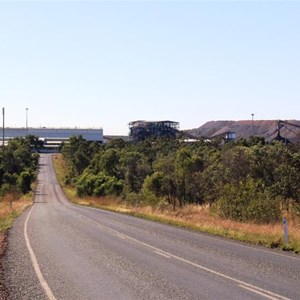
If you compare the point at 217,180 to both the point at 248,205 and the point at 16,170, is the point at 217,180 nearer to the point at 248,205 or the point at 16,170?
the point at 248,205

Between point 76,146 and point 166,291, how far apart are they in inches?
5088

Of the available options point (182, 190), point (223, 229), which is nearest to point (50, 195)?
point (182, 190)

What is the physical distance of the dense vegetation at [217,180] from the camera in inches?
1227

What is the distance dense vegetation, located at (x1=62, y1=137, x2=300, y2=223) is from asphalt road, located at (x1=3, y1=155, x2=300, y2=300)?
34.9ft

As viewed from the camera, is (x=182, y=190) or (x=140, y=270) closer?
(x=140, y=270)

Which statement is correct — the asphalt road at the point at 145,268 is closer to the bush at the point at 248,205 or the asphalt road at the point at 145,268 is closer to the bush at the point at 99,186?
the bush at the point at 248,205

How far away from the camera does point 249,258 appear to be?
46.5 feet

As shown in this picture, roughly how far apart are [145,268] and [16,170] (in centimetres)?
10454

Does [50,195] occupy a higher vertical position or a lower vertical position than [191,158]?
lower

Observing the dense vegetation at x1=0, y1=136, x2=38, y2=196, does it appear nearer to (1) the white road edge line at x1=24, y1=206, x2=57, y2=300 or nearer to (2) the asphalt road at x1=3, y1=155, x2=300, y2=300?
(2) the asphalt road at x1=3, y1=155, x2=300, y2=300

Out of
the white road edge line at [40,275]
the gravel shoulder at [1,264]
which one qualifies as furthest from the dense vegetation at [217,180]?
the white road edge line at [40,275]

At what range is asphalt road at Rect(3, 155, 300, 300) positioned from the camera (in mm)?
9789

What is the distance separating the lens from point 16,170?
11356cm

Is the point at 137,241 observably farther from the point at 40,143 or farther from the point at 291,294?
the point at 40,143
